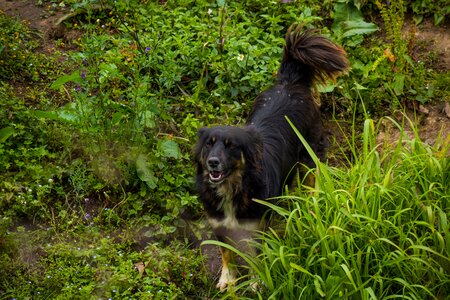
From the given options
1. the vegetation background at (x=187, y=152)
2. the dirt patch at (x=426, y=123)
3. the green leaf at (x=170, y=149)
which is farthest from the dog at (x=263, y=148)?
the dirt patch at (x=426, y=123)

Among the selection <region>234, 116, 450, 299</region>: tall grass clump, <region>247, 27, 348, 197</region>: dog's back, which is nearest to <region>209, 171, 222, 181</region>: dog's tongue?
<region>234, 116, 450, 299</region>: tall grass clump

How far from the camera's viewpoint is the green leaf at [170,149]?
589 centimetres

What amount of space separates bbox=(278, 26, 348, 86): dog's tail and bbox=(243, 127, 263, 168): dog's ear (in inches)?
37.6

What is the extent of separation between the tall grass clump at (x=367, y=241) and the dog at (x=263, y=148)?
326 mm

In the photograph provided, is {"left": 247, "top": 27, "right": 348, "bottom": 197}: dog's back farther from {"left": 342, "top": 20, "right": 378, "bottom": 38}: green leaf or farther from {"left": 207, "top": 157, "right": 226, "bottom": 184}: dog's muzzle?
{"left": 342, "top": 20, "right": 378, "bottom": 38}: green leaf

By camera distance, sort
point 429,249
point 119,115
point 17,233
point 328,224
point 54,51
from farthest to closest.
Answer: point 54,51, point 119,115, point 17,233, point 328,224, point 429,249

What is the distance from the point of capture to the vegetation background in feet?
15.0

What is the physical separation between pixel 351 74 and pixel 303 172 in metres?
1.72

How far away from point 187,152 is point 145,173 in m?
0.58

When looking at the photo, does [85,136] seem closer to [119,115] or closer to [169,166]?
[119,115]

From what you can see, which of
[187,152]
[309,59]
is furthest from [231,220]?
[309,59]

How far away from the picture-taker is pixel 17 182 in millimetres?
5688

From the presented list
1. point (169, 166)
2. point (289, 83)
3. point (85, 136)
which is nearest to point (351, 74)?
point (289, 83)

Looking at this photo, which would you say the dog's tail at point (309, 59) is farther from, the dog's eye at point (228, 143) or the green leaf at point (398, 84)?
the green leaf at point (398, 84)
